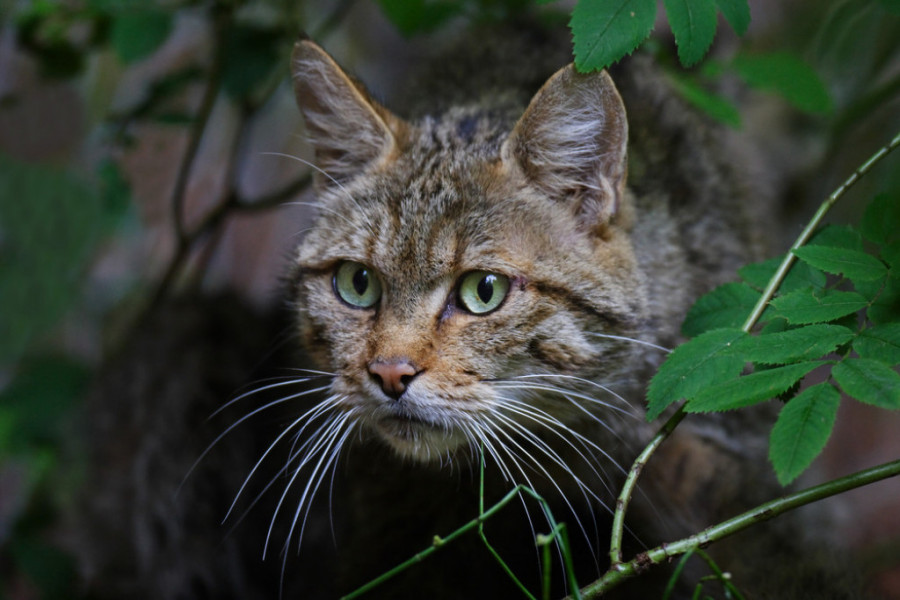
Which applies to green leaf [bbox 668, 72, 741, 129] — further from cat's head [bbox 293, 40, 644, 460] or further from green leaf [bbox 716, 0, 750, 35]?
green leaf [bbox 716, 0, 750, 35]

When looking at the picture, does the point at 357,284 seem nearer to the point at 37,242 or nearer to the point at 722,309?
the point at 722,309

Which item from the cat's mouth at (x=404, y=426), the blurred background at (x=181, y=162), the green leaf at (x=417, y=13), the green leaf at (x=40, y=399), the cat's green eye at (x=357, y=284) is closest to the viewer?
the cat's mouth at (x=404, y=426)

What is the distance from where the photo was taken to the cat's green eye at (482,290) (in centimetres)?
199

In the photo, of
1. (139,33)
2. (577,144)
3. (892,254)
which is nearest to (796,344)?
(892,254)

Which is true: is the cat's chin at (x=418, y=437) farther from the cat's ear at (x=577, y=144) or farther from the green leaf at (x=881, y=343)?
the green leaf at (x=881, y=343)

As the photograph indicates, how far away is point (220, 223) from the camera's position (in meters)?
3.66

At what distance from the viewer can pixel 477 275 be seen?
79.2 inches

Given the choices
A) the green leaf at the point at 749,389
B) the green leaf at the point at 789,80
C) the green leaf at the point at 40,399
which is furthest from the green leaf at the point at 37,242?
the green leaf at the point at 749,389

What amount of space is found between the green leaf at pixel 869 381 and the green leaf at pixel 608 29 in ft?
2.47

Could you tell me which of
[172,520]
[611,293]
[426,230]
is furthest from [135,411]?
[611,293]

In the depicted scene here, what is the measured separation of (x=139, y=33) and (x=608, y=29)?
5.28 ft

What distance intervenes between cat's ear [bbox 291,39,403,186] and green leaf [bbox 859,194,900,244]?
1164mm

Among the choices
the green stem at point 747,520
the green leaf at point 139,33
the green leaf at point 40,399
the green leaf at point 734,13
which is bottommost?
the green leaf at point 40,399

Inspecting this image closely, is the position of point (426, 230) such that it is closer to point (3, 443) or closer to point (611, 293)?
point (611, 293)
